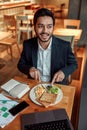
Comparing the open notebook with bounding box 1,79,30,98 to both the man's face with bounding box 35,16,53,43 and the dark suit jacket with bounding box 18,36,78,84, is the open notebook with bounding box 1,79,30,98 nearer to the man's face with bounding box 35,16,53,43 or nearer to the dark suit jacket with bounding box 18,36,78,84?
the dark suit jacket with bounding box 18,36,78,84

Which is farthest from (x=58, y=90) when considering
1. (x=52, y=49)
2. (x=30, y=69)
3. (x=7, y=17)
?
(x=7, y=17)

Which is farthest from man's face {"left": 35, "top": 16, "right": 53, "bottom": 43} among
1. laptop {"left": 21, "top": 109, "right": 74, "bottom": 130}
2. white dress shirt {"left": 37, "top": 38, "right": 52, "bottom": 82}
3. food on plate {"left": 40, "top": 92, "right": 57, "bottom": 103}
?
laptop {"left": 21, "top": 109, "right": 74, "bottom": 130}

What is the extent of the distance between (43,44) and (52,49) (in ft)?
0.31

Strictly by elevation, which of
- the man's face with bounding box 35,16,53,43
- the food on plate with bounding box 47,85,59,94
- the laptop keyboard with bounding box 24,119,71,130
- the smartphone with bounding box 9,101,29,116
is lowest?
the laptop keyboard with bounding box 24,119,71,130

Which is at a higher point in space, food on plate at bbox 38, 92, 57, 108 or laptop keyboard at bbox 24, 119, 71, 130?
food on plate at bbox 38, 92, 57, 108

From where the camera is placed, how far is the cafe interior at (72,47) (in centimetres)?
115

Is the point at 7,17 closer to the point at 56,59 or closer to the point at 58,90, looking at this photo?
the point at 56,59

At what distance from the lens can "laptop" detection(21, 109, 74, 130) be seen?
91cm

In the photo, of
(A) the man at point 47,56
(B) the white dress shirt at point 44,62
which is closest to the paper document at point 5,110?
(A) the man at point 47,56

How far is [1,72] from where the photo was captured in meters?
3.39

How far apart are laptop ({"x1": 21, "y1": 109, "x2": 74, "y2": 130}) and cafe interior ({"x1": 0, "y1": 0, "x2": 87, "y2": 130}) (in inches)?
1.4

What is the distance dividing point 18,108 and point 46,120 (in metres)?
0.20

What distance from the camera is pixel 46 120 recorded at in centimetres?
96

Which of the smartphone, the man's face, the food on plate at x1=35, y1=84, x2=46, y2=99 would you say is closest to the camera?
the smartphone
